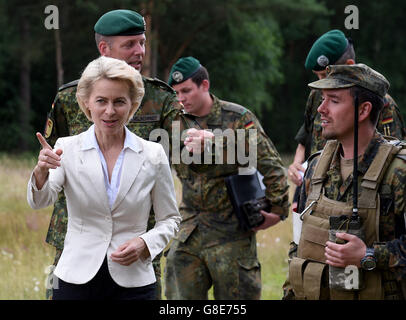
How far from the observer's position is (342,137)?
12.8 ft

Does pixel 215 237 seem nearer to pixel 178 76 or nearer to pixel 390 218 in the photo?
pixel 178 76

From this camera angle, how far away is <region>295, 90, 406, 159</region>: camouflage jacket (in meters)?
5.68

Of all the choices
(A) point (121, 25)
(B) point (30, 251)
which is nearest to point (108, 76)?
(A) point (121, 25)

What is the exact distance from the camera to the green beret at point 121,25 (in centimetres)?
467

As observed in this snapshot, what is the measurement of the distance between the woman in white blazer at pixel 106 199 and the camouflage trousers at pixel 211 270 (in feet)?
7.50

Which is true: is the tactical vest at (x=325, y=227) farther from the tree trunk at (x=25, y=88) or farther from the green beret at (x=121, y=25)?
the tree trunk at (x=25, y=88)

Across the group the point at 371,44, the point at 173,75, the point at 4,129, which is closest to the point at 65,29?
the point at 4,129

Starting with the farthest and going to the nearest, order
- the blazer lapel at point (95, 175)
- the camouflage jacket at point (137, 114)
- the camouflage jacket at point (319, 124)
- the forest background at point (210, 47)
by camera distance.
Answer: the forest background at point (210, 47) < the camouflage jacket at point (319, 124) < the camouflage jacket at point (137, 114) < the blazer lapel at point (95, 175)

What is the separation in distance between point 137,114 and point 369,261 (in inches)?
67.3

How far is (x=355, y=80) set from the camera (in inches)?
151

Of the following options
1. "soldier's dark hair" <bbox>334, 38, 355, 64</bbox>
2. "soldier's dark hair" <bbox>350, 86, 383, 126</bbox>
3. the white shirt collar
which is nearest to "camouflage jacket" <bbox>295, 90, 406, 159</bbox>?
"soldier's dark hair" <bbox>334, 38, 355, 64</bbox>

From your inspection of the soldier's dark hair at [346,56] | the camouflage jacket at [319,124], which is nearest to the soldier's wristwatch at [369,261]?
the camouflage jacket at [319,124]

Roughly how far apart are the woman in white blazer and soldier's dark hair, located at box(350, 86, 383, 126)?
41.3 inches
